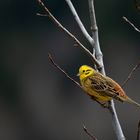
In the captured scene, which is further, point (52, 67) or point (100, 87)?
point (52, 67)

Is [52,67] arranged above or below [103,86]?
below

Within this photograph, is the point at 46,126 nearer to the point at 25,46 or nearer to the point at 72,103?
the point at 72,103

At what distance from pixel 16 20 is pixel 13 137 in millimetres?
4493

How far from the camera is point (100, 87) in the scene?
6559 mm

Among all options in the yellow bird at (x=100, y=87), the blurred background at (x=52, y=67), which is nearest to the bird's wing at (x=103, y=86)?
the yellow bird at (x=100, y=87)

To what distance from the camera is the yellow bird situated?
6141mm

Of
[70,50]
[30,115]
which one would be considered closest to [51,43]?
[70,50]

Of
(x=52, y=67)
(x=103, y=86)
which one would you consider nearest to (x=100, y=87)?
(x=103, y=86)

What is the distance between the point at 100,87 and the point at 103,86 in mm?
58

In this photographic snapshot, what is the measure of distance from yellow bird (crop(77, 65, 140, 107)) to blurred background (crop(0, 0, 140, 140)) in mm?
16016

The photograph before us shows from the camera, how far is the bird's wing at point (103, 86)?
6184 millimetres

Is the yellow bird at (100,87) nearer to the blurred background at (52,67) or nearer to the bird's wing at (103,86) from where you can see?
the bird's wing at (103,86)

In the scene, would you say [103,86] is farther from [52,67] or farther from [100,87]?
[52,67]

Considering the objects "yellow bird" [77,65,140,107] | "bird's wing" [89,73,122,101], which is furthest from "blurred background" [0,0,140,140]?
"bird's wing" [89,73,122,101]
